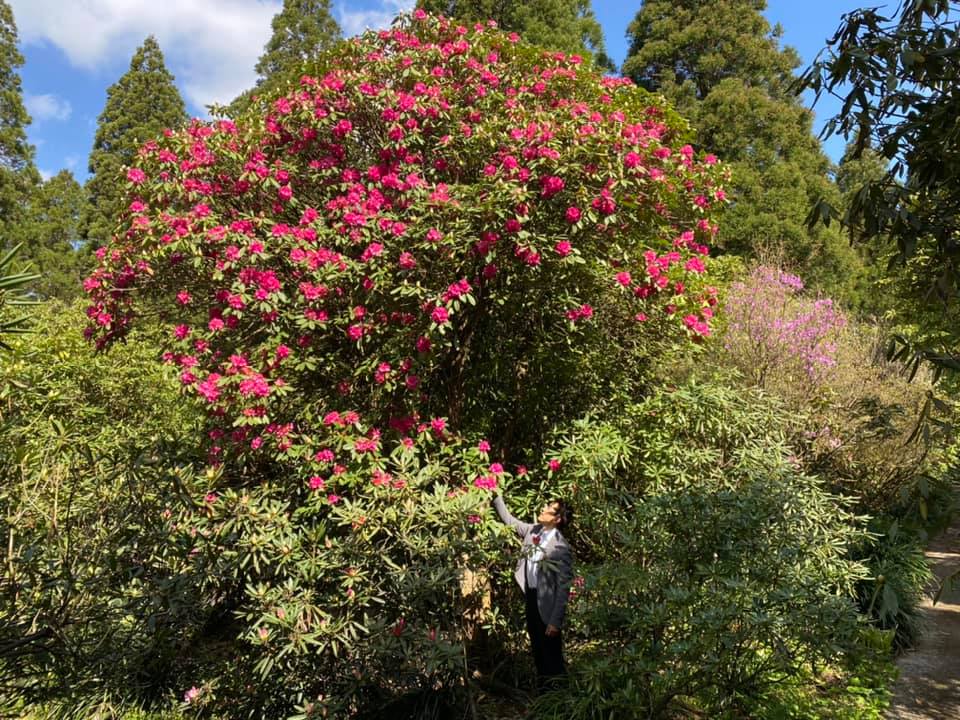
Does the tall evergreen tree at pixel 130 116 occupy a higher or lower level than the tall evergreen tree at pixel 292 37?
lower

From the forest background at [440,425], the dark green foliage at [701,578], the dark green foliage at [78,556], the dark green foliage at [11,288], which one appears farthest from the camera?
the dark green foliage at [701,578]

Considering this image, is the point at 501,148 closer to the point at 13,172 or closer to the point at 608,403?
the point at 608,403

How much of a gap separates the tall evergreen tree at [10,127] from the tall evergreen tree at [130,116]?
239cm

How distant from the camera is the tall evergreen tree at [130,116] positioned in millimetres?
20750

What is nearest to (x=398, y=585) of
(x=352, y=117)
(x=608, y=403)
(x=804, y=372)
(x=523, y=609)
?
(x=523, y=609)

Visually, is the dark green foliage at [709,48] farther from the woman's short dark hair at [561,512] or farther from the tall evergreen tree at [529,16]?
the woman's short dark hair at [561,512]

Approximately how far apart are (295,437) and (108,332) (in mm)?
1987

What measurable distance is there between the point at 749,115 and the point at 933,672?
1574 cm

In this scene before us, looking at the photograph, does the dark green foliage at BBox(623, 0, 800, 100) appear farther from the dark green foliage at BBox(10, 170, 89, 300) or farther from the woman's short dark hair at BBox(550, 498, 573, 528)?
the dark green foliage at BBox(10, 170, 89, 300)

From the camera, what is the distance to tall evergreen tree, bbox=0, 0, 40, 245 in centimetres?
1767

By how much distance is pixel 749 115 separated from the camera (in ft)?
59.1

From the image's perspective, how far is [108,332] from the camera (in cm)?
512

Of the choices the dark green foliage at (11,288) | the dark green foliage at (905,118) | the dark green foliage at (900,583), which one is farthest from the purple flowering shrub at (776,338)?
the dark green foliage at (11,288)

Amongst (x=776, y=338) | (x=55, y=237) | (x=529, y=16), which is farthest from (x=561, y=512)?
(x=55, y=237)
